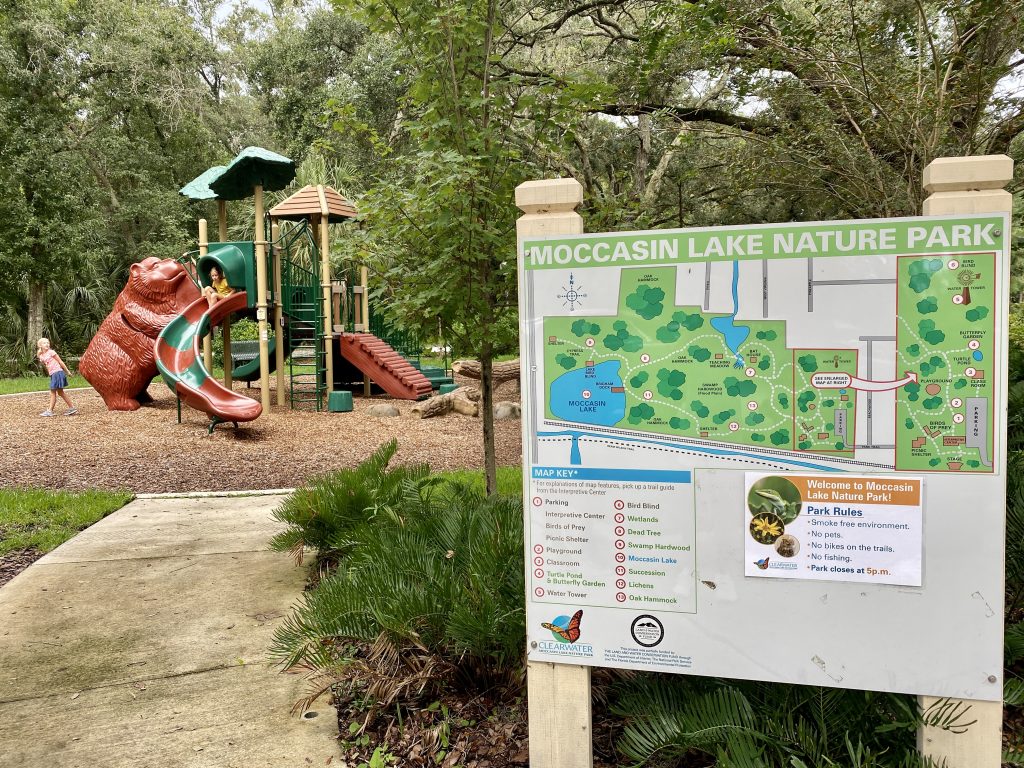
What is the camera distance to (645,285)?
7.50 feet

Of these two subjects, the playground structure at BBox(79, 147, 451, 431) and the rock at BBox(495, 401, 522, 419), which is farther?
the rock at BBox(495, 401, 522, 419)

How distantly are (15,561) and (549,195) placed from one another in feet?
14.9

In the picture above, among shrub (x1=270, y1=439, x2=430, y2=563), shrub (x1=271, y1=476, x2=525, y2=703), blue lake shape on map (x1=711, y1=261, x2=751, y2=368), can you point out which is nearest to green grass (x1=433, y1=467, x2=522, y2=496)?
shrub (x1=270, y1=439, x2=430, y2=563)

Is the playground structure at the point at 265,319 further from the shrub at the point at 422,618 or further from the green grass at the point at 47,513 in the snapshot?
the shrub at the point at 422,618

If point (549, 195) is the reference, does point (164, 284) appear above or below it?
above

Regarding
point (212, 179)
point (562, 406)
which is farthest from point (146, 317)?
point (562, 406)

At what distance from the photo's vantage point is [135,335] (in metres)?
12.4

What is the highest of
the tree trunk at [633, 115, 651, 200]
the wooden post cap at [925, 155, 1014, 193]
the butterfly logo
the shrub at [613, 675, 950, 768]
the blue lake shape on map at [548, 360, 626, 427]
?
the tree trunk at [633, 115, 651, 200]

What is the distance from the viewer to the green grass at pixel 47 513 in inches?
208

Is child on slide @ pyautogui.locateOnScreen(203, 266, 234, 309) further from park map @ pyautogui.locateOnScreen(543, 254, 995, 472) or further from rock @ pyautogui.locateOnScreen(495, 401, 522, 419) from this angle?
park map @ pyautogui.locateOnScreen(543, 254, 995, 472)

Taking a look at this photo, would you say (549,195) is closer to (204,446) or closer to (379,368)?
(204,446)

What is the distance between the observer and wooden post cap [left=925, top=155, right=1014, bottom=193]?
2.00m

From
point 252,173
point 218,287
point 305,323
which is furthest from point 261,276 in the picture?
point 305,323

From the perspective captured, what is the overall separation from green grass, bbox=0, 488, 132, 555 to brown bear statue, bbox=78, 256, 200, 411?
580cm
